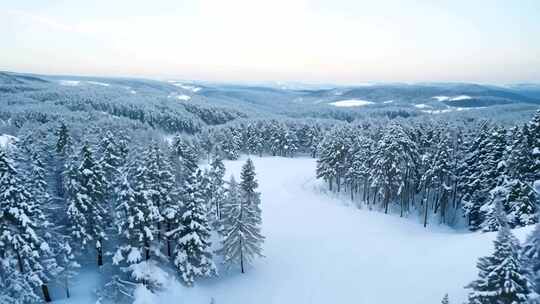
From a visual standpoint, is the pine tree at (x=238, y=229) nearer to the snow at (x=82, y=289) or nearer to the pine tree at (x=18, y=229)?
the snow at (x=82, y=289)

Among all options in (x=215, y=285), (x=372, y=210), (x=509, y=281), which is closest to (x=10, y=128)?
(x=215, y=285)

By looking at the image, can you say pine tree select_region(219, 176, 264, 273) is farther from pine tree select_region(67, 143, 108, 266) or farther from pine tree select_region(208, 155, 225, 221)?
pine tree select_region(67, 143, 108, 266)

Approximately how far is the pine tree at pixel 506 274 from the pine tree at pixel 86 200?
2633 centimetres

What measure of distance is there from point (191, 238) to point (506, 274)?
69.7ft

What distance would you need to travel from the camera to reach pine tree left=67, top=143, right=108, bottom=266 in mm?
26375

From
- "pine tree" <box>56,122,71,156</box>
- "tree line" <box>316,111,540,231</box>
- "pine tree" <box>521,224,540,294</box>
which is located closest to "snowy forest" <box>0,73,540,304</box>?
"pine tree" <box>521,224,540,294</box>

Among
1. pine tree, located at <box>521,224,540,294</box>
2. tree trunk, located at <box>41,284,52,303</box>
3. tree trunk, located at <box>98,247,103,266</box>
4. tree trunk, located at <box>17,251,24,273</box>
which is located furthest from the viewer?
tree trunk, located at <box>98,247,103,266</box>

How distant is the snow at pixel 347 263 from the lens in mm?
27188

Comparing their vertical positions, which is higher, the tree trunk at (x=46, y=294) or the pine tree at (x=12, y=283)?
the pine tree at (x=12, y=283)

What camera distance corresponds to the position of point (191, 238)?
91.0ft

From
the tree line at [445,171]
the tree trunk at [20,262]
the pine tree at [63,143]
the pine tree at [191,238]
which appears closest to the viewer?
the tree trunk at [20,262]

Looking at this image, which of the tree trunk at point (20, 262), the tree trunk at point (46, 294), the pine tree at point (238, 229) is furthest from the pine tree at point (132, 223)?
the pine tree at point (238, 229)

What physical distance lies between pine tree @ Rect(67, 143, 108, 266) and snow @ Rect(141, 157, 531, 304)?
23.5 feet

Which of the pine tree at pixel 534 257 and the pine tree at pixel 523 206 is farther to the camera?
the pine tree at pixel 523 206
